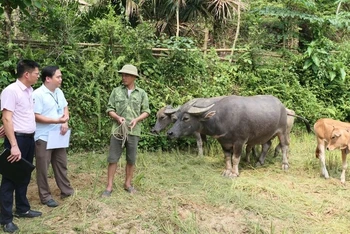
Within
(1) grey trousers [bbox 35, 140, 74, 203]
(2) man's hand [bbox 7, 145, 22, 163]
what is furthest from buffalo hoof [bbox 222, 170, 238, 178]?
(2) man's hand [bbox 7, 145, 22, 163]

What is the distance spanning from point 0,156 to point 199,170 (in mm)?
3366

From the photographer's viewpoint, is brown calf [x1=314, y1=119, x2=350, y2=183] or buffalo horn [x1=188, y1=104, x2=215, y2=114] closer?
brown calf [x1=314, y1=119, x2=350, y2=183]

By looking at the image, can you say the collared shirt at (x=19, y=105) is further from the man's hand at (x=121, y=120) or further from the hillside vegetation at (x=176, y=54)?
the hillside vegetation at (x=176, y=54)

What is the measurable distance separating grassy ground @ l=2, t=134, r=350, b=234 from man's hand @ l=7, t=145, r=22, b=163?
0.73 metres

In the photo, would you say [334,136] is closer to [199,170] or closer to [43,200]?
[199,170]

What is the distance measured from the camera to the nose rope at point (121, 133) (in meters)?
4.45

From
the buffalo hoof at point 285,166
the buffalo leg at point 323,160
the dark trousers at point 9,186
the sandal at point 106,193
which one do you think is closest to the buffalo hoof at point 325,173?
the buffalo leg at point 323,160

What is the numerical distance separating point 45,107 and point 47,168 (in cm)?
74

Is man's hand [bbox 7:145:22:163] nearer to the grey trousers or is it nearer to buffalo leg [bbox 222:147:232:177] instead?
the grey trousers

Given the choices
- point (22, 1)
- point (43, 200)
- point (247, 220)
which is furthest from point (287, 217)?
point (22, 1)

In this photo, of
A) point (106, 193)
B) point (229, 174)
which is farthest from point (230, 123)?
point (106, 193)

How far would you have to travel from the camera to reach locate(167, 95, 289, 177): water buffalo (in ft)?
19.9

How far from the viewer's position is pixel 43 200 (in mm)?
4359

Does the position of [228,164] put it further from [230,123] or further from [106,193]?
[106,193]
